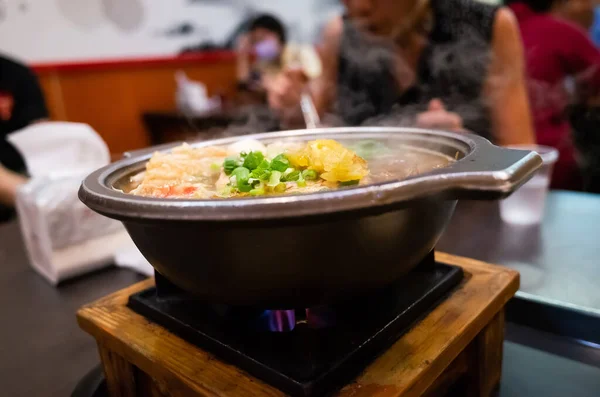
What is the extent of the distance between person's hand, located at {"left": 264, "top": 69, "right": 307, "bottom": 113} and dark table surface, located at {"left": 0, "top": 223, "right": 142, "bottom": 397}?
130 centimetres

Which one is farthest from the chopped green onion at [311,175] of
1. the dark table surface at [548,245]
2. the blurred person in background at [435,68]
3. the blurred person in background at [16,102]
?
the blurred person in background at [16,102]

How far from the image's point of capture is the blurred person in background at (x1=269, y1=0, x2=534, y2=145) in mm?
2523

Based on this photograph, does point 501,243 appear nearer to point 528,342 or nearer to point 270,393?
point 528,342

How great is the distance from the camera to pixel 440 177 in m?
0.63

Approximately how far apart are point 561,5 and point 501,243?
9.17ft

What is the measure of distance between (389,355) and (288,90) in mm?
1860

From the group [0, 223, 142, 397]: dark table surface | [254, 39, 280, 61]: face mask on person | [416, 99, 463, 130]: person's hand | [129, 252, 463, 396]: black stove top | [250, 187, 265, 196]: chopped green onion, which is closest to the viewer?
[129, 252, 463, 396]: black stove top

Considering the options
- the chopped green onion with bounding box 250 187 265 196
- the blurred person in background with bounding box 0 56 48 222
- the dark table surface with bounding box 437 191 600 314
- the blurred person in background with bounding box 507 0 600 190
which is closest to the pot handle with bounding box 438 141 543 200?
the chopped green onion with bounding box 250 187 265 196

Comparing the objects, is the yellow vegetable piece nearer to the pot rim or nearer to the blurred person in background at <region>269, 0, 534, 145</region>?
the pot rim

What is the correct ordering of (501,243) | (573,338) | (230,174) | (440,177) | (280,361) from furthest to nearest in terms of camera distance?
(501,243) → (573,338) → (230,174) → (280,361) → (440,177)

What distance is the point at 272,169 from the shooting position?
94 cm

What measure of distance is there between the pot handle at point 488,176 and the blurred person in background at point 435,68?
1.69 m

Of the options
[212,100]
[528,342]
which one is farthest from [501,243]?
[212,100]

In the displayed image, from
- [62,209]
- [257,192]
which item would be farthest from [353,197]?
[62,209]
